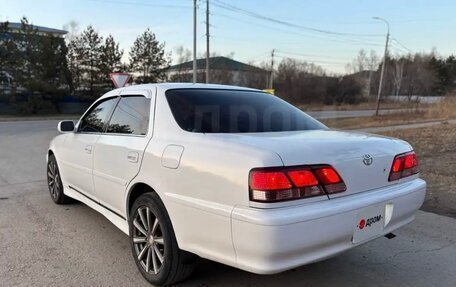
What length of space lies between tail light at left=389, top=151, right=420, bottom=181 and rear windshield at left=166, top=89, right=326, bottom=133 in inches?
33.8

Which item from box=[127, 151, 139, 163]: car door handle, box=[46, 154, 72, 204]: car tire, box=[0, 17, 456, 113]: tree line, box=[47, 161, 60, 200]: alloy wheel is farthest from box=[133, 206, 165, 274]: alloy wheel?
box=[0, 17, 456, 113]: tree line

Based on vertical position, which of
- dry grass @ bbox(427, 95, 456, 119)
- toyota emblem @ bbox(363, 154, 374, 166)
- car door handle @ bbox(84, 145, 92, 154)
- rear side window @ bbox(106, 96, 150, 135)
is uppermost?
rear side window @ bbox(106, 96, 150, 135)

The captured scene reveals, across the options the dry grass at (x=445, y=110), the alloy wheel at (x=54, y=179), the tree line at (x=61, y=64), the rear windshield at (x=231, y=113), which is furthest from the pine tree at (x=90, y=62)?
the rear windshield at (x=231, y=113)

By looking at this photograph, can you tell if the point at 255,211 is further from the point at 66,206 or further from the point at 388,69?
the point at 388,69

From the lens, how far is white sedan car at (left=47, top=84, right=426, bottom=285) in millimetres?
2549

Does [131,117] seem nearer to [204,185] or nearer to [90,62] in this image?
[204,185]

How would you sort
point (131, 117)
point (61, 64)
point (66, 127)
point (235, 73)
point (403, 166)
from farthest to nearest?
1. point (235, 73)
2. point (61, 64)
3. point (66, 127)
4. point (131, 117)
5. point (403, 166)

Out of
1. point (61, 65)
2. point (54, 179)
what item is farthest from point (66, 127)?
point (61, 65)

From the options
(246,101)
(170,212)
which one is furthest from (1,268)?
(246,101)

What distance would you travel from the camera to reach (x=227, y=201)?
2.66 meters

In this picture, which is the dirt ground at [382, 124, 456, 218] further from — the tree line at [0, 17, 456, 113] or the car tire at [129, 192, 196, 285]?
the tree line at [0, 17, 456, 113]

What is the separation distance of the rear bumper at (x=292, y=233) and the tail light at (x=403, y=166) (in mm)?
555

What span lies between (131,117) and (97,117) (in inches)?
35.8

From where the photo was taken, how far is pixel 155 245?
333 centimetres
